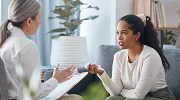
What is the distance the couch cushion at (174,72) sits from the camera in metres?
1.40

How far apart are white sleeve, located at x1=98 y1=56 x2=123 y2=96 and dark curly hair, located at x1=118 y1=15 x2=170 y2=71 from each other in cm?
27

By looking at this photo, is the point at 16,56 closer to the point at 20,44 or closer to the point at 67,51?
the point at 20,44

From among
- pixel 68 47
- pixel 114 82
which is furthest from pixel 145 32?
pixel 68 47

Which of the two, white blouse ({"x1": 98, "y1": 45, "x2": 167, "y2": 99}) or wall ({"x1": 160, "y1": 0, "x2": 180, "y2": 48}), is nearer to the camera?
white blouse ({"x1": 98, "y1": 45, "x2": 167, "y2": 99})

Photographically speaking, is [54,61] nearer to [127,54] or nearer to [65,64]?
[65,64]

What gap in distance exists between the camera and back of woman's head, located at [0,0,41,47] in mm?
916

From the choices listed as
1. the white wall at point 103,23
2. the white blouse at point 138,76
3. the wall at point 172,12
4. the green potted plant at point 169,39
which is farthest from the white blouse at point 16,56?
the wall at point 172,12

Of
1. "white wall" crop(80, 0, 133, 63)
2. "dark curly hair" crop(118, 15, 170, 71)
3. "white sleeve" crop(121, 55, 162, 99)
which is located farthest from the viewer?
"white wall" crop(80, 0, 133, 63)

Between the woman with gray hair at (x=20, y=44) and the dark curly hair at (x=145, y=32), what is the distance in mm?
638

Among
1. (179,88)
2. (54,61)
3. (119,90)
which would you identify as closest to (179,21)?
(179,88)

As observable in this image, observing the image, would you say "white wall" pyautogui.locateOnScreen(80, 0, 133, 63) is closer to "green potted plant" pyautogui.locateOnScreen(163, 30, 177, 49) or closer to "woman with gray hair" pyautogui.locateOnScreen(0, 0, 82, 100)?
"green potted plant" pyautogui.locateOnScreen(163, 30, 177, 49)

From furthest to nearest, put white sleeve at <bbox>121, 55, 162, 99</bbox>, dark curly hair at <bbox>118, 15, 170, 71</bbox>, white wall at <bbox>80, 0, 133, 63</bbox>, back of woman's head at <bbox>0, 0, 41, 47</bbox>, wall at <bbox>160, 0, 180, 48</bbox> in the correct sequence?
wall at <bbox>160, 0, 180, 48</bbox>
white wall at <bbox>80, 0, 133, 63</bbox>
dark curly hair at <bbox>118, 15, 170, 71</bbox>
white sleeve at <bbox>121, 55, 162, 99</bbox>
back of woman's head at <bbox>0, 0, 41, 47</bbox>

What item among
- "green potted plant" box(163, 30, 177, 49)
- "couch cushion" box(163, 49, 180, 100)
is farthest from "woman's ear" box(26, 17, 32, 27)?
"green potted plant" box(163, 30, 177, 49)

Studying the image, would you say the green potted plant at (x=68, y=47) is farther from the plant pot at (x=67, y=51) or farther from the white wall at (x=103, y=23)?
the white wall at (x=103, y=23)
